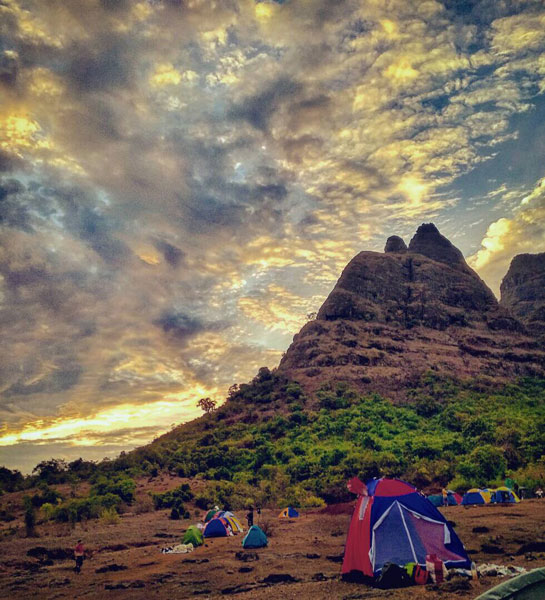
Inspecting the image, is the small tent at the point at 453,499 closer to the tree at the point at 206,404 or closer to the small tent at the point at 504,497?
the small tent at the point at 504,497

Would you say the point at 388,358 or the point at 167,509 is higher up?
the point at 388,358

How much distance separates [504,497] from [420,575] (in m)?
18.1

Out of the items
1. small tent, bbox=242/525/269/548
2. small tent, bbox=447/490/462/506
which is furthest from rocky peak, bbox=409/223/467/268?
small tent, bbox=242/525/269/548

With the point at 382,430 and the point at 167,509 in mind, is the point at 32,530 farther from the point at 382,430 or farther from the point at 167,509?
the point at 382,430

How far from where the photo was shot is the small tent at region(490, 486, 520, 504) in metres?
24.1

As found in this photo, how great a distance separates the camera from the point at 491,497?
80.9ft

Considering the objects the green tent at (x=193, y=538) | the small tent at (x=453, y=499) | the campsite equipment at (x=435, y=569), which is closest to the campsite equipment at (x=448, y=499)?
the small tent at (x=453, y=499)

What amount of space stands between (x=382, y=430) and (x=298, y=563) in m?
35.8

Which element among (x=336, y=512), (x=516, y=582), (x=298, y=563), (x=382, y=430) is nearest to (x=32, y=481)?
(x=336, y=512)

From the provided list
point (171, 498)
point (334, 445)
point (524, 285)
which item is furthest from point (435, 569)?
point (524, 285)

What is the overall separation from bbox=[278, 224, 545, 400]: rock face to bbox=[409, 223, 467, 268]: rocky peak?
0.42 metres

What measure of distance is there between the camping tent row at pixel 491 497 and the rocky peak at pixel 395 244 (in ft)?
258

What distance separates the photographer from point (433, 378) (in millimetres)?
62125

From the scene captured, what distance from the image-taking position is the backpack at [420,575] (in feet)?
32.4
